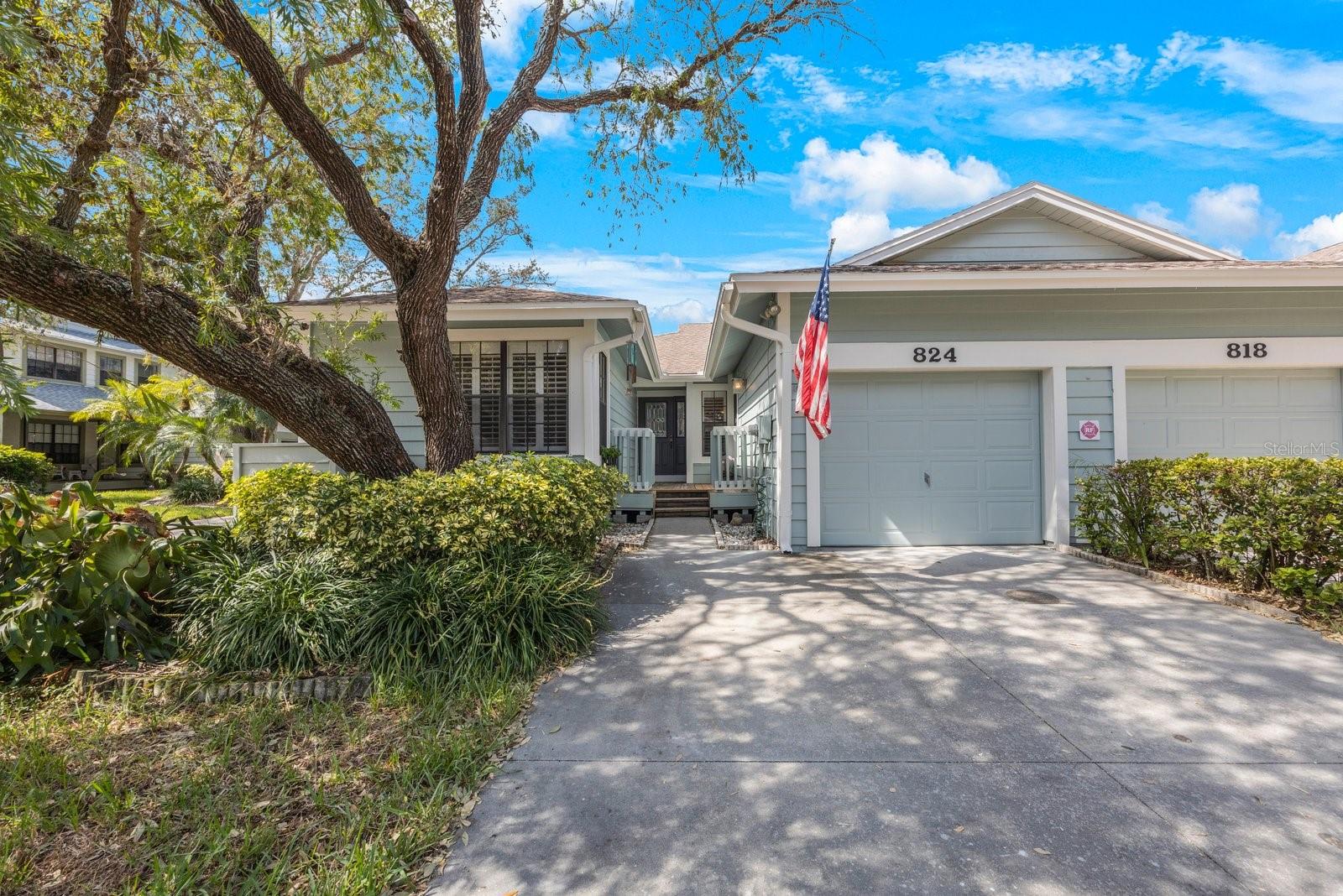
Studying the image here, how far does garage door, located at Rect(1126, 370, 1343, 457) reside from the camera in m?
7.31

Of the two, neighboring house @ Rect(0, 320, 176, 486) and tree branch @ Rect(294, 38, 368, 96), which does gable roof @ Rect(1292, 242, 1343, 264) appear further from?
neighboring house @ Rect(0, 320, 176, 486)

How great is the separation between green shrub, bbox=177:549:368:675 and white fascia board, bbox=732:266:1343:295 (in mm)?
5079

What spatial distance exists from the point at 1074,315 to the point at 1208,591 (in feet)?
11.9

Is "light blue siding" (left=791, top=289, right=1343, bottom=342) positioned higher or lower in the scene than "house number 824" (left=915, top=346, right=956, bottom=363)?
higher

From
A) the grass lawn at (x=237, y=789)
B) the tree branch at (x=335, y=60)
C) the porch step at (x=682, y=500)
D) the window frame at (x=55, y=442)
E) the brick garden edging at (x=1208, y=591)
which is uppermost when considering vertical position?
the tree branch at (x=335, y=60)

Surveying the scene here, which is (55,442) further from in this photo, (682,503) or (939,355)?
(939,355)

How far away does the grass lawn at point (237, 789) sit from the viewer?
2.02 meters

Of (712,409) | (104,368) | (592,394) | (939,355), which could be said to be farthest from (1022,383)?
(104,368)

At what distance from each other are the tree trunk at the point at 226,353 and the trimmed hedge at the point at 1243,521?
675 cm

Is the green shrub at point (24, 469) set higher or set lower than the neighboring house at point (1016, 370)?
lower

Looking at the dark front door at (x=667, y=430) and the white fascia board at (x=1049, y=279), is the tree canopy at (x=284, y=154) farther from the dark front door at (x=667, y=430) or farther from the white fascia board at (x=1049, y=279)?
the dark front door at (x=667, y=430)

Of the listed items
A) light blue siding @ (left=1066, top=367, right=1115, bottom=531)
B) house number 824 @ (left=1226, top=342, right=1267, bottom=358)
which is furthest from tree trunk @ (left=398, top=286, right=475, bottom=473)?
house number 824 @ (left=1226, top=342, right=1267, bottom=358)

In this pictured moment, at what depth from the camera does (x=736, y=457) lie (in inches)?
482

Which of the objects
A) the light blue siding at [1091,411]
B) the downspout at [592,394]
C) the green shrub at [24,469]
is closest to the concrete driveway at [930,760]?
the light blue siding at [1091,411]
